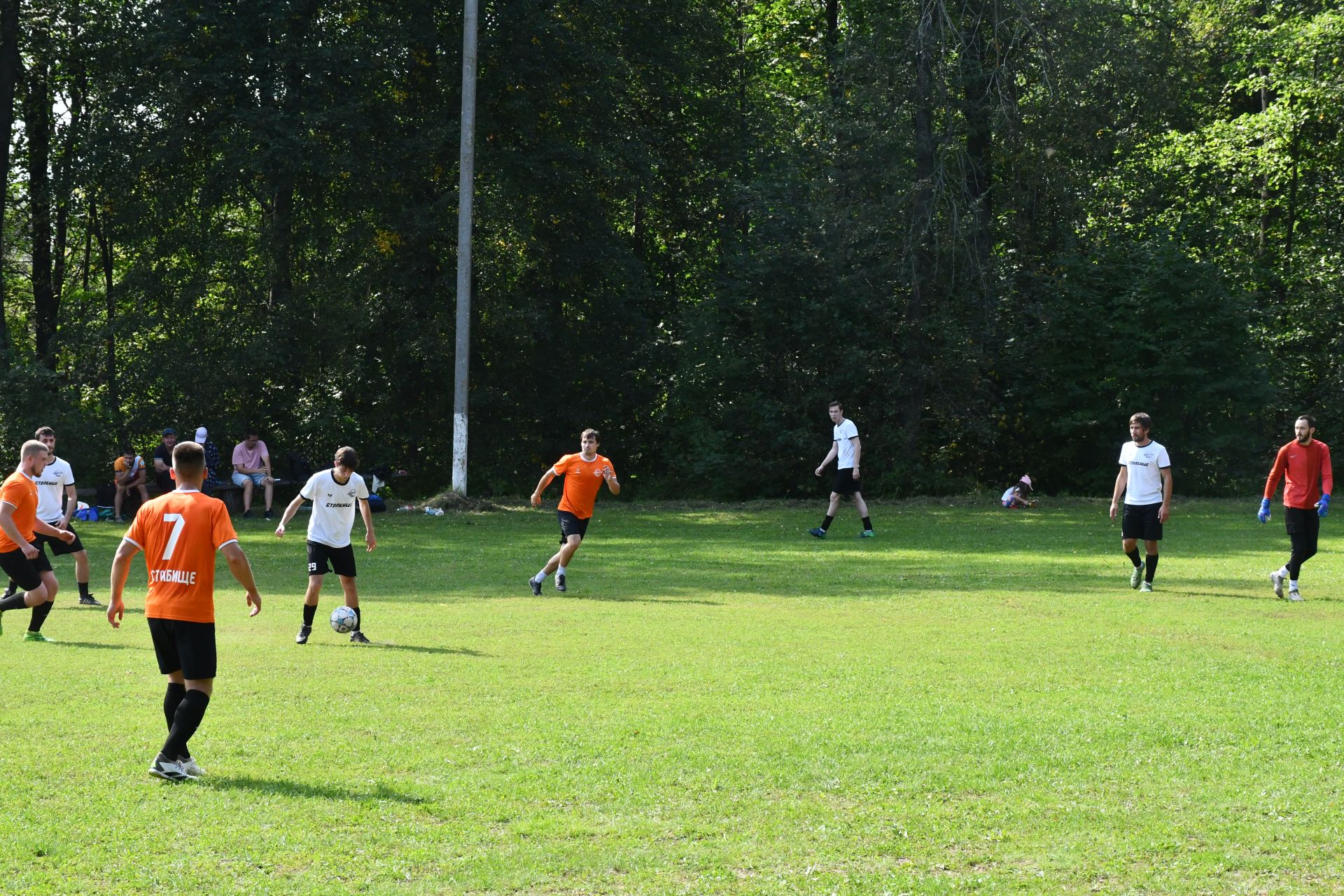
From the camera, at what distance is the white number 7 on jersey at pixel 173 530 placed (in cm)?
754

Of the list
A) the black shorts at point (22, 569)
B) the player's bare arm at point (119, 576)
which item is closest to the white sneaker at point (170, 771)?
the player's bare arm at point (119, 576)

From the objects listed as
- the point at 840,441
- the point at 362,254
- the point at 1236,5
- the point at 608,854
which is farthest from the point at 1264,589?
the point at 1236,5

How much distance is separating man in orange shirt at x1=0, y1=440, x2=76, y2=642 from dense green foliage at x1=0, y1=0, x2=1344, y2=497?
56.1 ft

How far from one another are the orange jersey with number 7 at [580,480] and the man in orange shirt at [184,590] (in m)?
8.63

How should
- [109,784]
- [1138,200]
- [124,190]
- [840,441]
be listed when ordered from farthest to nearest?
[1138,200] < [124,190] < [840,441] < [109,784]

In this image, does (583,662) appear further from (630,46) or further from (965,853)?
(630,46)

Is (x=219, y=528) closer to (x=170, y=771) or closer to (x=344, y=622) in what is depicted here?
(x=170, y=771)

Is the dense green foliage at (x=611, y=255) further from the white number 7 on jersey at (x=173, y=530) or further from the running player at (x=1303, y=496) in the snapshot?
the white number 7 on jersey at (x=173, y=530)

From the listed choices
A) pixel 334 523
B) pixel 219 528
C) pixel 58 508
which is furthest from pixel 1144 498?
pixel 58 508

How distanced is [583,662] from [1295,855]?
612 cm

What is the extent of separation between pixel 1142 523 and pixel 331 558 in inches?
359

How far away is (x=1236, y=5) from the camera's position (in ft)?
125

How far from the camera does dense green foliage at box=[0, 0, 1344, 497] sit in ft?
98.7

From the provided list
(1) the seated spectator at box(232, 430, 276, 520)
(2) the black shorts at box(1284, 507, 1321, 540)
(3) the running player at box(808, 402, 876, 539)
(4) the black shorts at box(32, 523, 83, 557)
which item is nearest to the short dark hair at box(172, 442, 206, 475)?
(4) the black shorts at box(32, 523, 83, 557)
